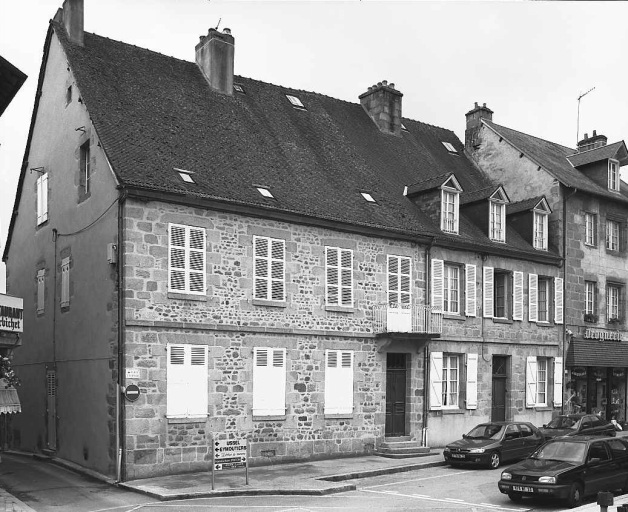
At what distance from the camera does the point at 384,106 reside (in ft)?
92.8

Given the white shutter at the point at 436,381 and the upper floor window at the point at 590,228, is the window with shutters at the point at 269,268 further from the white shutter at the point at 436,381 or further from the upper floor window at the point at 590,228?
the upper floor window at the point at 590,228

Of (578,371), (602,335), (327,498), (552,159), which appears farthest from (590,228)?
(327,498)

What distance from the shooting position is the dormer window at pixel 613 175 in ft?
99.9

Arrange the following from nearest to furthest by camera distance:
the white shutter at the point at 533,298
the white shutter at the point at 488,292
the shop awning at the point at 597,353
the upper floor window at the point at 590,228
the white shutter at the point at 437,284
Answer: the white shutter at the point at 437,284, the white shutter at the point at 488,292, the white shutter at the point at 533,298, the shop awning at the point at 597,353, the upper floor window at the point at 590,228

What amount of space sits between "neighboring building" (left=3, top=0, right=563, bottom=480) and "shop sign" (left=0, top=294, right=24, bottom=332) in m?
2.36

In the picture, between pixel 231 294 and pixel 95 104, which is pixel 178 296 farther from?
pixel 95 104

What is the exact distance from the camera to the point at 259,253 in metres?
19.5

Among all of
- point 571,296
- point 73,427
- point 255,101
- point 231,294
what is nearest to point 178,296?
point 231,294

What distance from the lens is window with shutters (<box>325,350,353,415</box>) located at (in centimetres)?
2066

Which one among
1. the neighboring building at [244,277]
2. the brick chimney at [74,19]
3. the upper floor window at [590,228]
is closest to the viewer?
the neighboring building at [244,277]

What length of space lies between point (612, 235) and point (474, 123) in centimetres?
699

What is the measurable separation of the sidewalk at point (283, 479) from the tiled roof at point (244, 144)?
6.41m

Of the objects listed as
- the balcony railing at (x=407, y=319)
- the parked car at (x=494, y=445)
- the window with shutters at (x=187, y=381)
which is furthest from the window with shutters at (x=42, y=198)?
the parked car at (x=494, y=445)

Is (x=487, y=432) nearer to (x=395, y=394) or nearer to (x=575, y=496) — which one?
(x=395, y=394)
